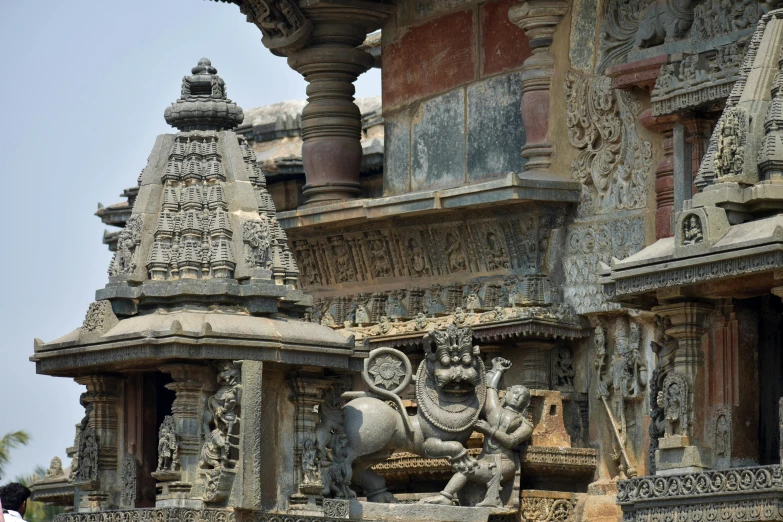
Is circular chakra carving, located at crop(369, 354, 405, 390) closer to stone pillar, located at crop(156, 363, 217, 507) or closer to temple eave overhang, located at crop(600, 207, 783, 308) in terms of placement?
stone pillar, located at crop(156, 363, 217, 507)

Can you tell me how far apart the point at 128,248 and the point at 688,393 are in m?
4.91

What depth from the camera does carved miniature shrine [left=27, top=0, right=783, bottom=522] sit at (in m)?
19.5

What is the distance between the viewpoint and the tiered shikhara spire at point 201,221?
68.8 feet

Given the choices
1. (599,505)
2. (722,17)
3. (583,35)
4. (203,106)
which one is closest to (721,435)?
(599,505)

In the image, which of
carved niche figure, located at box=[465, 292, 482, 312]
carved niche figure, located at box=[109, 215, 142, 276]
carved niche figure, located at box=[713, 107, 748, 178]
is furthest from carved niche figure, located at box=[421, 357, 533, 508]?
carved niche figure, located at box=[713, 107, 748, 178]

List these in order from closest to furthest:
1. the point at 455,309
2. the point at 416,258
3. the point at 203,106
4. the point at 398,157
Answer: the point at 203,106
the point at 455,309
the point at 416,258
the point at 398,157

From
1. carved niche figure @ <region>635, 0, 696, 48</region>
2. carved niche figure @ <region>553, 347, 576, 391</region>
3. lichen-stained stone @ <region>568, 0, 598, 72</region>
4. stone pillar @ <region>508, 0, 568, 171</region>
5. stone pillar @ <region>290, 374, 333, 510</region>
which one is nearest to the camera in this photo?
stone pillar @ <region>290, 374, 333, 510</region>

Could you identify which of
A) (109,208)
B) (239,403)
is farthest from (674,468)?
(109,208)

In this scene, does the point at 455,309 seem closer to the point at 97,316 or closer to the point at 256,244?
the point at 256,244

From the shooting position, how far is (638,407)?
23.5 meters

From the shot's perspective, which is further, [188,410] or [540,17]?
[540,17]

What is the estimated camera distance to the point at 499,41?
25797 mm

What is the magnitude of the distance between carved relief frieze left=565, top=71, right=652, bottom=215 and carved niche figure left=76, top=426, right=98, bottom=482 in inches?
220

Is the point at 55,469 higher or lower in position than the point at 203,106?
lower
